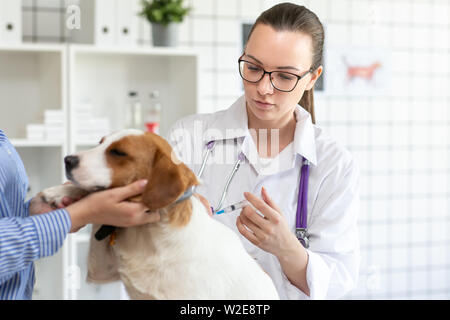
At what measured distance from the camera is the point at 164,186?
2.06ft

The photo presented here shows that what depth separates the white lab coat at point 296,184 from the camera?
0.90 m

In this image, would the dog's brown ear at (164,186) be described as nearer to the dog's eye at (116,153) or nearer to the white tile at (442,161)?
the dog's eye at (116,153)

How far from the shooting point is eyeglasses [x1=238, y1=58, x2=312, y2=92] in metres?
0.86

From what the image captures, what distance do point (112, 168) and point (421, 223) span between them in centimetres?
258

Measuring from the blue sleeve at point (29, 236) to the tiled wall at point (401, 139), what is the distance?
6.16 feet

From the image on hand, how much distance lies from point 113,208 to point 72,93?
136cm

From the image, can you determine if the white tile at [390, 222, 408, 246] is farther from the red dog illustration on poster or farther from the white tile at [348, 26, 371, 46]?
the white tile at [348, 26, 371, 46]

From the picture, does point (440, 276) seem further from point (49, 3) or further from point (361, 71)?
point (49, 3)

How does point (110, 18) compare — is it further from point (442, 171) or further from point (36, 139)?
point (442, 171)

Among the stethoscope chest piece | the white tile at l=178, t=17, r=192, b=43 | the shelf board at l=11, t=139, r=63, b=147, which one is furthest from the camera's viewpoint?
the white tile at l=178, t=17, r=192, b=43

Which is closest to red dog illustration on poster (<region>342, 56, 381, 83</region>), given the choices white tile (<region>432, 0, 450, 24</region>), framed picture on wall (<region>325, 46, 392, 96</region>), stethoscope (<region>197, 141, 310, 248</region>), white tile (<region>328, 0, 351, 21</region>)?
framed picture on wall (<region>325, 46, 392, 96</region>)

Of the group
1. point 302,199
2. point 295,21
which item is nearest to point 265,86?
point 295,21

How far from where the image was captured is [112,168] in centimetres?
66

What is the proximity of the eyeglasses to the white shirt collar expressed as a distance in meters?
0.11
